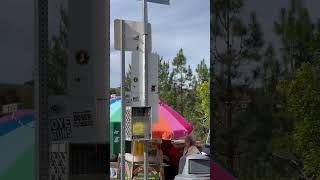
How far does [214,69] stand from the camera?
3145mm

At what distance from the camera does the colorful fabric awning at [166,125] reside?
1249cm

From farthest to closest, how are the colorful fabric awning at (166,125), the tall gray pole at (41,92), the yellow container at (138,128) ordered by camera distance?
the colorful fabric awning at (166,125) < the yellow container at (138,128) < the tall gray pole at (41,92)

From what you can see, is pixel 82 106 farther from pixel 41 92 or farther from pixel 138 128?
pixel 138 128

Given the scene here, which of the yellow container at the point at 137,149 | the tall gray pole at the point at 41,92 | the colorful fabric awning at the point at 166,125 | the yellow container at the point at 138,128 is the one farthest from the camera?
the colorful fabric awning at the point at 166,125

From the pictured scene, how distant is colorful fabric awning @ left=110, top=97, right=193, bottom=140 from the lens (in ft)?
41.0

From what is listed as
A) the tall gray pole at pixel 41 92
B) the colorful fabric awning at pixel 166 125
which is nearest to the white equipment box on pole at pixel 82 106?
the tall gray pole at pixel 41 92

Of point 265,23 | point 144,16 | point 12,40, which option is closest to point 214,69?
point 265,23

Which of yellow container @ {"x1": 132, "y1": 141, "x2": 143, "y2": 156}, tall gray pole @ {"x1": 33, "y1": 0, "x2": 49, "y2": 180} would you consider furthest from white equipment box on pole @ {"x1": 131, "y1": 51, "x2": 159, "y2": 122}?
tall gray pole @ {"x1": 33, "y1": 0, "x2": 49, "y2": 180}

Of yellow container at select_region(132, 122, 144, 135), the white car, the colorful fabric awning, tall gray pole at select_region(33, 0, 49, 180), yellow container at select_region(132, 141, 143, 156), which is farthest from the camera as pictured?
the colorful fabric awning

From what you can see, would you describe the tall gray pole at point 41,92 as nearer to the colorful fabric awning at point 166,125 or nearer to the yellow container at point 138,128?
the yellow container at point 138,128

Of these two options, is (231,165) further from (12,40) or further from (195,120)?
(195,120)

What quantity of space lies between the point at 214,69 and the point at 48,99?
111cm

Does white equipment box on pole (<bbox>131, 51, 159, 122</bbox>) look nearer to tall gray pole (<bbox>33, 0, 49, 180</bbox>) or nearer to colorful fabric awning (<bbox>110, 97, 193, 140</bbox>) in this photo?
colorful fabric awning (<bbox>110, 97, 193, 140</bbox>)

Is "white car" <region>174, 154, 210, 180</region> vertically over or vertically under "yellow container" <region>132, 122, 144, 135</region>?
under
